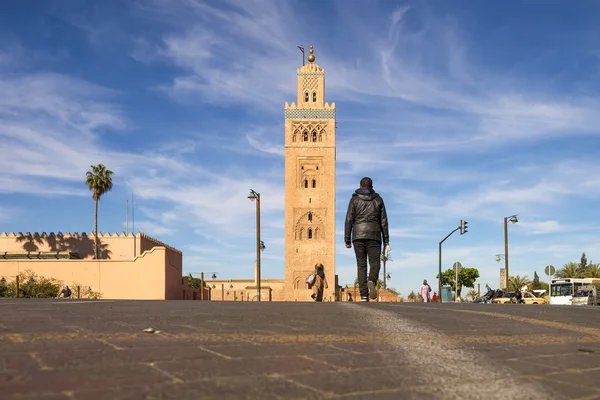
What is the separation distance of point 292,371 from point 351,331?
1784 mm

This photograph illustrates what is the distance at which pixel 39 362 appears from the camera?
10.5ft

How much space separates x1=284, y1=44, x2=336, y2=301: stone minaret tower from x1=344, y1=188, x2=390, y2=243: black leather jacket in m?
53.3

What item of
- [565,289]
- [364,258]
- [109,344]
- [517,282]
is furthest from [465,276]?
[109,344]

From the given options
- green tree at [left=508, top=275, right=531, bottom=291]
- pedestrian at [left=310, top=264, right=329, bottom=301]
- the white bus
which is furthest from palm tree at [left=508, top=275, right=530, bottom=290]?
pedestrian at [left=310, top=264, right=329, bottom=301]

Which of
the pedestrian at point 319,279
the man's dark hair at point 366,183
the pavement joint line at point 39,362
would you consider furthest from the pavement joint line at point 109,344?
the pedestrian at point 319,279

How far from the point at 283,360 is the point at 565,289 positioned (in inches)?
1660

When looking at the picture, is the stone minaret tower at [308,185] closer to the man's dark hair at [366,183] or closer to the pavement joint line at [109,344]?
the man's dark hair at [366,183]

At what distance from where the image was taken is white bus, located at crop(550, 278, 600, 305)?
136 feet

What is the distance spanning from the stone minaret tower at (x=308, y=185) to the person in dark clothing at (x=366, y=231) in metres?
53.2

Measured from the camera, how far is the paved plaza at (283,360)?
279 centimetres

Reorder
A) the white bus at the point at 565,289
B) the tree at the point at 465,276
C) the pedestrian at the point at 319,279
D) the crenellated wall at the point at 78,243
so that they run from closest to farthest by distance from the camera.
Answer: the pedestrian at the point at 319,279 → the white bus at the point at 565,289 → the crenellated wall at the point at 78,243 → the tree at the point at 465,276

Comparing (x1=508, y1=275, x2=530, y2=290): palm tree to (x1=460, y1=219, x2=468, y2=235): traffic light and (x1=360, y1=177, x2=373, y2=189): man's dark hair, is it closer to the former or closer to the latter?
(x1=460, y1=219, x2=468, y2=235): traffic light

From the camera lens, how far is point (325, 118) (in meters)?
71.8

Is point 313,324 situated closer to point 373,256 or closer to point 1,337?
point 1,337
